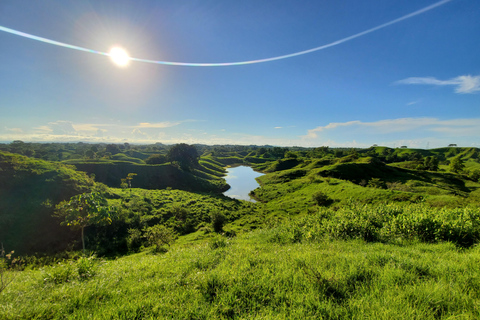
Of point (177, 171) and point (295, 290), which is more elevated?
point (295, 290)

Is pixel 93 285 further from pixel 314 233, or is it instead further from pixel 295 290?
pixel 314 233

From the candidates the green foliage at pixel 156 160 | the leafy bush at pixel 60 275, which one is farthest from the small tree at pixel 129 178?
the leafy bush at pixel 60 275

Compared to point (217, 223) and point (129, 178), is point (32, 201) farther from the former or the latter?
point (129, 178)

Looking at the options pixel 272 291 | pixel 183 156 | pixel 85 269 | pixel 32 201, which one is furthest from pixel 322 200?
pixel 183 156

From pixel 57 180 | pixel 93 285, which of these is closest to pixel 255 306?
pixel 93 285

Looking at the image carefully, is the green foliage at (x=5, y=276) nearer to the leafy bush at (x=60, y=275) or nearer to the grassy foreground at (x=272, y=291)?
the grassy foreground at (x=272, y=291)

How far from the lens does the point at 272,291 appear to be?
4.20 m

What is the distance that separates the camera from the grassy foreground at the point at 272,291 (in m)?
3.38

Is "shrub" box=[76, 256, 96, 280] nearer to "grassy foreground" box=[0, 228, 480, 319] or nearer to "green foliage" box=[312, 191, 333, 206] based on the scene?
"grassy foreground" box=[0, 228, 480, 319]

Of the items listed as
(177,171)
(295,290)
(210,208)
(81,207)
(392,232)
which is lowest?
(210,208)

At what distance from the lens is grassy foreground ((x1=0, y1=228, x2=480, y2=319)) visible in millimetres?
3383

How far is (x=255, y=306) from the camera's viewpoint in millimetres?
3713

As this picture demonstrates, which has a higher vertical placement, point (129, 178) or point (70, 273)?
point (70, 273)

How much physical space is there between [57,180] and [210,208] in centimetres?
3037
